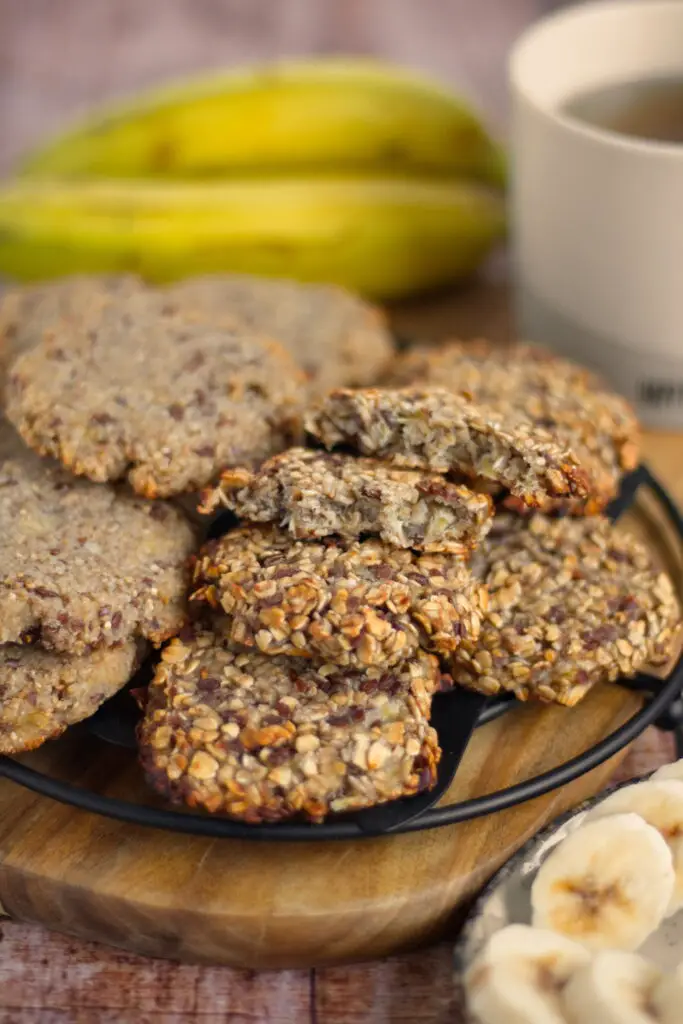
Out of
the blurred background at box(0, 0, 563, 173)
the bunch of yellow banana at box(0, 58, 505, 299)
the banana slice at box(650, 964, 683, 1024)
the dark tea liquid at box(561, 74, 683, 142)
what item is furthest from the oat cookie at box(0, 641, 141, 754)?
the blurred background at box(0, 0, 563, 173)

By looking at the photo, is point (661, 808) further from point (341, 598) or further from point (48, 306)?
point (48, 306)

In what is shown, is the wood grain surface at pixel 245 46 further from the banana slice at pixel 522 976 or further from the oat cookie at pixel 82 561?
the oat cookie at pixel 82 561

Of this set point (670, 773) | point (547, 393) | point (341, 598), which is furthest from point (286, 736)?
point (547, 393)

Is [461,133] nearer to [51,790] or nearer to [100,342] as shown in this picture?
→ [100,342]

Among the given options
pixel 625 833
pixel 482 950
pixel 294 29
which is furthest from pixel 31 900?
pixel 294 29

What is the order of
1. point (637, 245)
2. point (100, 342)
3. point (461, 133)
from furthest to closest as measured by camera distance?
1. point (461, 133)
2. point (637, 245)
3. point (100, 342)

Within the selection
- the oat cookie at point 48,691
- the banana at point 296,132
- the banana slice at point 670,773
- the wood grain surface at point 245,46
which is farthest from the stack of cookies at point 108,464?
the banana at point 296,132
